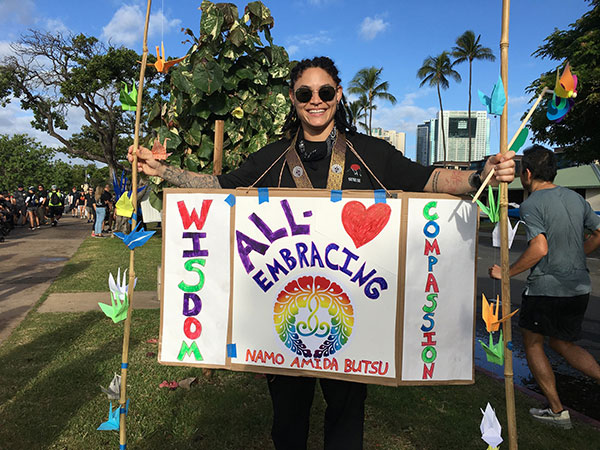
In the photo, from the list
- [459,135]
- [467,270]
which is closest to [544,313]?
[467,270]

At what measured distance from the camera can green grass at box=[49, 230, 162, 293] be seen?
7.22 m

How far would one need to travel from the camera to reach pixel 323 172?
81.4 inches

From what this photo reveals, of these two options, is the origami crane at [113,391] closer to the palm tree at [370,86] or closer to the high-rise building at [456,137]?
the palm tree at [370,86]

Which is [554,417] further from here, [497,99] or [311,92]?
[311,92]

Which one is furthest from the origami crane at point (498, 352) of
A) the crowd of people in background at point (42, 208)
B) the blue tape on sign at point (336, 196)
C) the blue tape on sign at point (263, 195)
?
the crowd of people in background at point (42, 208)

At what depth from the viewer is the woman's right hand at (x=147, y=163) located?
2010mm

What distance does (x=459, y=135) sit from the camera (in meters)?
113

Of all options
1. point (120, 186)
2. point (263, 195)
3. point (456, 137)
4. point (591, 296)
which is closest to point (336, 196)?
point (263, 195)

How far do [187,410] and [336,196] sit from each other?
227 cm

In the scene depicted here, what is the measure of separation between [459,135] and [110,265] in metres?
116

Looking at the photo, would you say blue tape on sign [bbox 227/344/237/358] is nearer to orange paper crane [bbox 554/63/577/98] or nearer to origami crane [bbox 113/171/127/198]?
origami crane [bbox 113/171/127/198]

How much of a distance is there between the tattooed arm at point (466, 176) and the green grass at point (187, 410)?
6.11 ft

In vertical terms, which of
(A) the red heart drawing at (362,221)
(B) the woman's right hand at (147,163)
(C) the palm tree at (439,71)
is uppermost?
(C) the palm tree at (439,71)

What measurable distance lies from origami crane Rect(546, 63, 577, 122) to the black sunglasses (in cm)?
91
